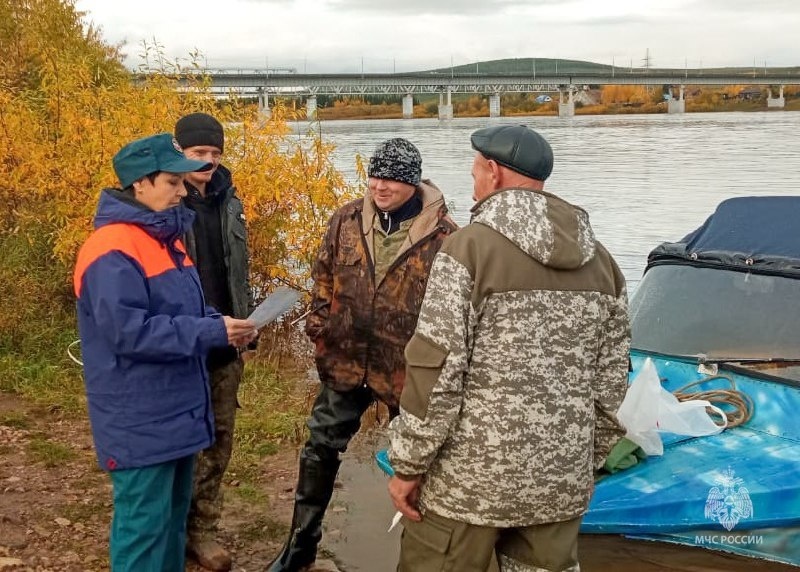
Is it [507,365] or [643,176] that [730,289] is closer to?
[507,365]

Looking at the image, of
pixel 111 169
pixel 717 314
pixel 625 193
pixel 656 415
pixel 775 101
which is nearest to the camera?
pixel 656 415

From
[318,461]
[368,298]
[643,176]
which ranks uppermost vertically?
[368,298]

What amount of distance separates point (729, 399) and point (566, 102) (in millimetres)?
93636

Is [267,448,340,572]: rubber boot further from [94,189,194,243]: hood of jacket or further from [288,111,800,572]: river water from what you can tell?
[94,189,194,243]: hood of jacket

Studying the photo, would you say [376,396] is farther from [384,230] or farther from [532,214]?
[532,214]

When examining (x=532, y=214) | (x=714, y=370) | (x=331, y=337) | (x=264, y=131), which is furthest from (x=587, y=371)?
(x=264, y=131)

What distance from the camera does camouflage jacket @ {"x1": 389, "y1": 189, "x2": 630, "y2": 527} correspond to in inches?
95.9

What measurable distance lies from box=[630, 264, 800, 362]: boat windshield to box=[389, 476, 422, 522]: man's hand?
2.62 meters

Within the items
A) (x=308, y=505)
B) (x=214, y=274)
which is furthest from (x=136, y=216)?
(x=308, y=505)

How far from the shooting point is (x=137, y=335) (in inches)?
113

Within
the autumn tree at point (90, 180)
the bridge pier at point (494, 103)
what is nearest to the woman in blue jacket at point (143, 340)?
the autumn tree at point (90, 180)

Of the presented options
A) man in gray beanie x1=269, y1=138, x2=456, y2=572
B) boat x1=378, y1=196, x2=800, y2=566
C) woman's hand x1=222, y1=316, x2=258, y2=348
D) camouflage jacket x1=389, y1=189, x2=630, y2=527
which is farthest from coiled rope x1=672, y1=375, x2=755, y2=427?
woman's hand x1=222, y1=316, x2=258, y2=348

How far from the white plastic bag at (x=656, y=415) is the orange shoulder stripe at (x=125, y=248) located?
7.45 ft

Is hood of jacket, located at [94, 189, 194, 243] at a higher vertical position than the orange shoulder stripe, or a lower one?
higher
